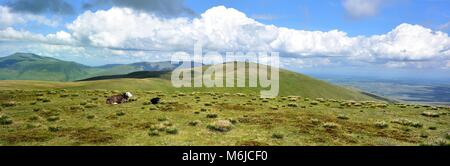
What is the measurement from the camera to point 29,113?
30109 mm

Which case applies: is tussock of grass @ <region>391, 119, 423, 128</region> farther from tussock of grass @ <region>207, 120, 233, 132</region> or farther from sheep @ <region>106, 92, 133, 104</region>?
sheep @ <region>106, 92, 133, 104</region>

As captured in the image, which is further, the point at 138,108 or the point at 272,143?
the point at 138,108

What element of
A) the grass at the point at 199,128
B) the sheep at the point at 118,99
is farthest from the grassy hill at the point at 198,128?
the sheep at the point at 118,99

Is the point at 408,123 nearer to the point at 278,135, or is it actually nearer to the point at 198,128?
the point at 278,135

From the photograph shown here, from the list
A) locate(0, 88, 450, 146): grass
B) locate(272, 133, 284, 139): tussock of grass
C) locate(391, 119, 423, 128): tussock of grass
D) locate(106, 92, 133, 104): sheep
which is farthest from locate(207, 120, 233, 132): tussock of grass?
locate(106, 92, 133, 104): sheep

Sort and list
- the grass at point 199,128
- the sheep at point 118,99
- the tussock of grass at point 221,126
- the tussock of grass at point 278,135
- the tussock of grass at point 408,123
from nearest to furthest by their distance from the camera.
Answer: the grass at point 199,128 → the tussock of grass at point 278,135 → the tussock of grass at point 221,126 → the tussock of grass at point 408,123 → the sheep at point 118,99

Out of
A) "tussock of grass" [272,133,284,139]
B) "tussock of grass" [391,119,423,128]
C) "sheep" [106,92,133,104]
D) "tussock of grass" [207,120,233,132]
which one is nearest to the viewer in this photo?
"tussock of grass" [272,133,284,139]

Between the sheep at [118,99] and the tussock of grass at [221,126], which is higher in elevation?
the sheep at [118,99]

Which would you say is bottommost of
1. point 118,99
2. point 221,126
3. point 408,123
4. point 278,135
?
point 408,123

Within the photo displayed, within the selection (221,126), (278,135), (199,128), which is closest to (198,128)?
(199,128)

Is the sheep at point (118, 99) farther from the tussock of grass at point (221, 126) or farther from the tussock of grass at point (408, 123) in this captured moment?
the tussock of grass at point (408, 123)
